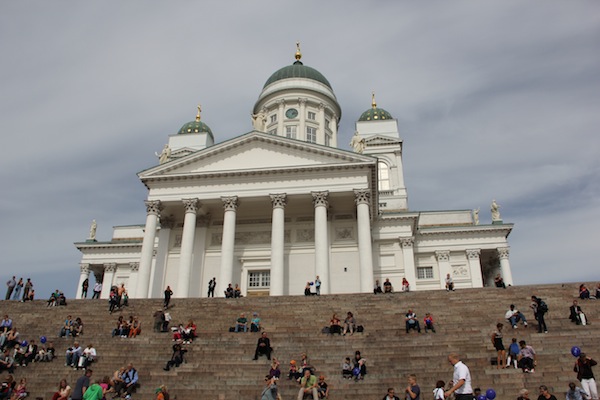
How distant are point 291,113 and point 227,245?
69.2ft

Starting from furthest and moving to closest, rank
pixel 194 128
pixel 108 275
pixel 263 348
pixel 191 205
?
pixel 194 128, pixel 108 275, pixel 191 205, pixel 263 348

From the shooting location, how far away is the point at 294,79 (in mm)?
49594

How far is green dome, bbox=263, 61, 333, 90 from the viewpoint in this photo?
5044cm

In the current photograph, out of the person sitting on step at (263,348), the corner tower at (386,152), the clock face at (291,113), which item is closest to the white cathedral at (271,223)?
the corner tower at (386,152)

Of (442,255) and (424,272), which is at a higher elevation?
(442,255)

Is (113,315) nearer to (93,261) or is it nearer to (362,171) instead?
(362,171)

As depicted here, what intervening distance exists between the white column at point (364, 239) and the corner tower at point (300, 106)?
52.3 ft

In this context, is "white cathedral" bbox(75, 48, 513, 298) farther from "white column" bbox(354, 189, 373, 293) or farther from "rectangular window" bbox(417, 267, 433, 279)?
"rectangular window" bbox(417, 267, 433, 279)

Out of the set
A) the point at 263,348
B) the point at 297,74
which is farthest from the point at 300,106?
the point at 263,348

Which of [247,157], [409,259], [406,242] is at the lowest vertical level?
[409,259]

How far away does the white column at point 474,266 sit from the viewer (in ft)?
129

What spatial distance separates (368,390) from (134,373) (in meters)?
6.45

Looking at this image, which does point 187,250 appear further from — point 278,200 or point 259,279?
point 278,200

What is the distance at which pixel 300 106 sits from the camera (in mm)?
47406
